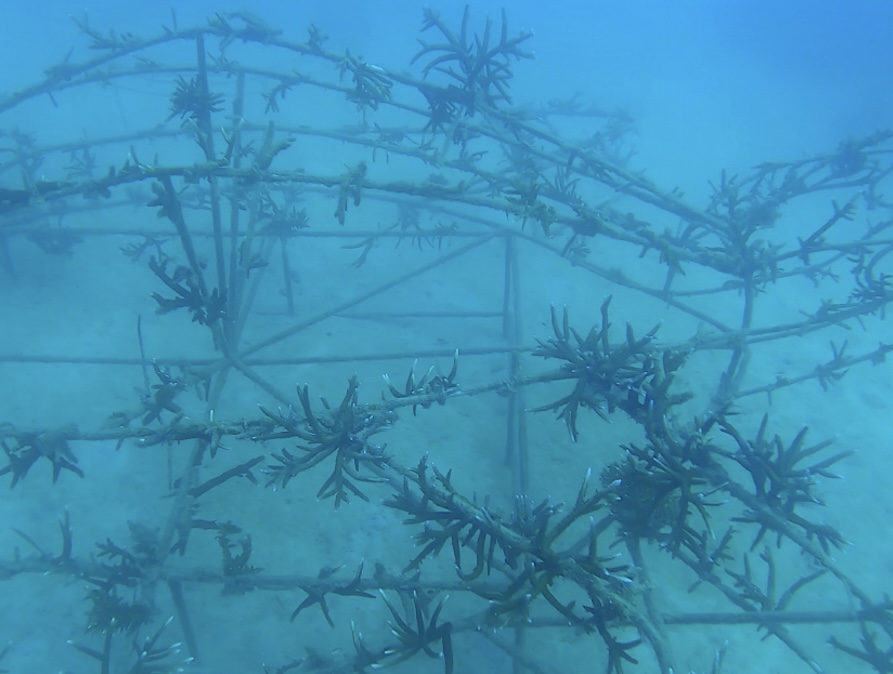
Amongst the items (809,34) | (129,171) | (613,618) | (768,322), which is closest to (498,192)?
(129,171)

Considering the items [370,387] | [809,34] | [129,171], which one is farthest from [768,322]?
[809,34]

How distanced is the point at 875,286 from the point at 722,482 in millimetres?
3766

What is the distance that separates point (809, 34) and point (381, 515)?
4710 centimetres

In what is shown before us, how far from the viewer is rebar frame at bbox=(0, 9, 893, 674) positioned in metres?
3.37

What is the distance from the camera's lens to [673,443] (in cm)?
348

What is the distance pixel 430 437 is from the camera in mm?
6461

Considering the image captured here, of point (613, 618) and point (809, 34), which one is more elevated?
point (809, 34)

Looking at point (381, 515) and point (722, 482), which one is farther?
point (381, 515)

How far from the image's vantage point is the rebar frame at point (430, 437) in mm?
3373

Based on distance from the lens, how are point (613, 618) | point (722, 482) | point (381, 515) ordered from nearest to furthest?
point (613, 618)
point (722, 482)
point (381, 515)

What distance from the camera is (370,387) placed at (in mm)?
7012

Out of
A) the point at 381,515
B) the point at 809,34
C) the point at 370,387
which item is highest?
the point at 809,34

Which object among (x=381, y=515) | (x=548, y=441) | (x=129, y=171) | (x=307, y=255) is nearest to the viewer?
(x=129, y=171)

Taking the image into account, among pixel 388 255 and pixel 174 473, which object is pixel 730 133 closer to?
pixel 388 255
